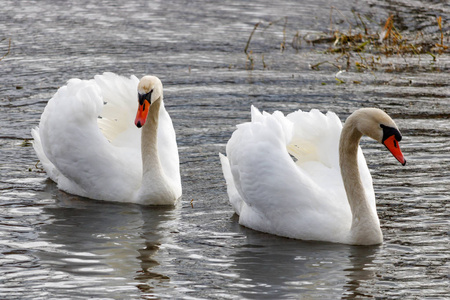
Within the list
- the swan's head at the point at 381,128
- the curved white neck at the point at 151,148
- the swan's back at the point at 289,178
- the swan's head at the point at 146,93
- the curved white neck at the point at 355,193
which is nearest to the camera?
the swan's head at the point at 381,128

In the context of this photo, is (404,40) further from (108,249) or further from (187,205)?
(108,249)

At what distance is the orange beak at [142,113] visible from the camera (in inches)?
356

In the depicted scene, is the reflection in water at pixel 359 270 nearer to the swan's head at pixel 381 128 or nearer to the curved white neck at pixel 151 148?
the swan's head at pixel 381 128

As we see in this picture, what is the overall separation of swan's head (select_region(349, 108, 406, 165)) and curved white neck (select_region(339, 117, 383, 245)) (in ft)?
0.37

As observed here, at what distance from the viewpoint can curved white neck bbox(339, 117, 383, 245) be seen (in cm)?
831

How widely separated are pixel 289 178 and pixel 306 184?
18cm

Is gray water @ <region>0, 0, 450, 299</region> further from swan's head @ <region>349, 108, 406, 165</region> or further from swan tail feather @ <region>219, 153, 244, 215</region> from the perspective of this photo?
swan's head @ <region>349, 108, 406, 165</region>

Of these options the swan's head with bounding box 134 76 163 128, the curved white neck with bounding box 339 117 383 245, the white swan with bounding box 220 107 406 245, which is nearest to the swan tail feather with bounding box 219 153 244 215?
the white swan with bounding box 220 107 406 245

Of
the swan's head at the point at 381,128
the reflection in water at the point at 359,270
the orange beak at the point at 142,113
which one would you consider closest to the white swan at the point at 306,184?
the swan's head at the point at 381,128

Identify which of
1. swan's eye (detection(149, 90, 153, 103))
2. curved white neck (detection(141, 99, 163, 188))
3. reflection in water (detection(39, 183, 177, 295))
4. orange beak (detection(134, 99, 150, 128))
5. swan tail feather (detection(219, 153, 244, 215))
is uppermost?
swan's eye (detection(149, 90, 153, 103))

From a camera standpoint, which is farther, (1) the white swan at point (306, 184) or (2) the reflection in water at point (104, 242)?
(1) the white swan at point (306, 184)

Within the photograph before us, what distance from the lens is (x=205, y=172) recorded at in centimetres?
1066

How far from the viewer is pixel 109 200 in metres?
9.97

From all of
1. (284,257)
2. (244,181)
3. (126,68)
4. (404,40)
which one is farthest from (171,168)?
(404,40)
